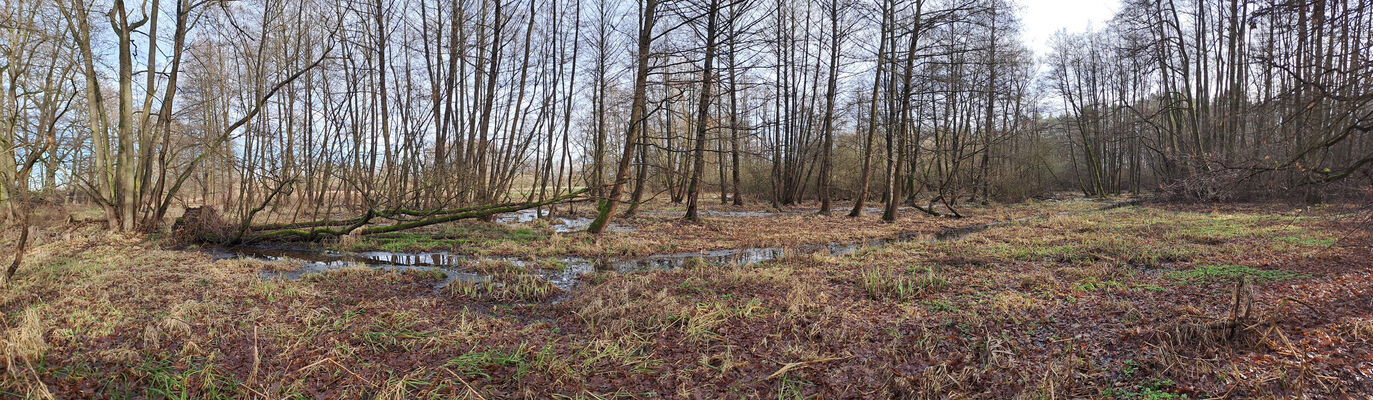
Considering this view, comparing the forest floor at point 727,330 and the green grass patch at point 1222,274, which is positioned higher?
the green grass patch at point 1222,274

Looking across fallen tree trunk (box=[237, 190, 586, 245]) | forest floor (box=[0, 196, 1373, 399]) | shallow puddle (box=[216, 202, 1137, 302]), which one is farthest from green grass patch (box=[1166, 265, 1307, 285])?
fallen tree trunk (box=[237, 190, 586, 245])

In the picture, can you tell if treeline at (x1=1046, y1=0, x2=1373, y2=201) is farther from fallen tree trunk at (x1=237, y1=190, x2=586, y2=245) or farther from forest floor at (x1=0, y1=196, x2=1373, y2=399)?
fallen tree trunk at (x1=237, y1=190, x2=586, y2=245)

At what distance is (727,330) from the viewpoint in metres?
4.48

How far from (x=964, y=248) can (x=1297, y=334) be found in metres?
5.41

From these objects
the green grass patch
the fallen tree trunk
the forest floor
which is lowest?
the forest floor

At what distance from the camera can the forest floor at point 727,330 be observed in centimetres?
328

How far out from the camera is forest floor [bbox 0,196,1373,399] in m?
3.28

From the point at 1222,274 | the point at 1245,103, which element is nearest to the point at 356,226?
the point at 1222,274

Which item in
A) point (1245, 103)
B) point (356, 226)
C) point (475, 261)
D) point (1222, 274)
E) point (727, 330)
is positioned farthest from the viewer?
point (1245, 103)

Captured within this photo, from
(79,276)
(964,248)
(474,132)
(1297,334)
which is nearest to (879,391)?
(1297,334)

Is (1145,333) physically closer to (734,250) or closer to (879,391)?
(879,391)

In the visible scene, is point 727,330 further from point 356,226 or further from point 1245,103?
point 1245,103

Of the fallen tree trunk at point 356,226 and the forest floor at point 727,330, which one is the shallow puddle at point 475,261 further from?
the forest floor at point 727,330

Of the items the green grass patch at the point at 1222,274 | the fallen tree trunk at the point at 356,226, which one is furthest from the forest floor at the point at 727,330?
the fallen tree trunk at the point at 356,226
